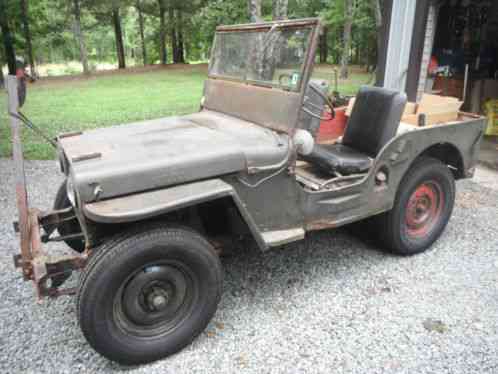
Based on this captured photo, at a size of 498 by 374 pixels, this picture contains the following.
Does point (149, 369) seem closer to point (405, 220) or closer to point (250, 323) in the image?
point (250, 323)

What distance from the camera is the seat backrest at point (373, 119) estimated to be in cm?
343

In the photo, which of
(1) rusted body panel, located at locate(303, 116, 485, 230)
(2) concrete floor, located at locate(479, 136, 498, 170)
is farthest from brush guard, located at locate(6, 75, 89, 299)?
(2) concrete floor, located at locate(479, 136, 498, 170)

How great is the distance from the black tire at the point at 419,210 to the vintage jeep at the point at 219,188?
0.04 ft

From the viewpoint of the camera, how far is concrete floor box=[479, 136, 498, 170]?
6.34 metres

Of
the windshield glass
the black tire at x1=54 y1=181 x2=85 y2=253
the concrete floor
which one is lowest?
the concrete floor

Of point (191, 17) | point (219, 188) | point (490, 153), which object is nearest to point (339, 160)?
point (219, 188)

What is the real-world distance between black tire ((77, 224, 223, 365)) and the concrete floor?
5.33 meters

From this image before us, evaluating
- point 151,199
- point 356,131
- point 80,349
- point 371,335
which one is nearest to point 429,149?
point 356,131

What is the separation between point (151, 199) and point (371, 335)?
1.62 m

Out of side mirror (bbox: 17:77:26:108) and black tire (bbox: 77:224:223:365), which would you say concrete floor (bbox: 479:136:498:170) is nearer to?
black tire (bbox: 77:224:223:365)

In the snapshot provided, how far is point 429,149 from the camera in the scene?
3643 mm

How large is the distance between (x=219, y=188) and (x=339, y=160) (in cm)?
128

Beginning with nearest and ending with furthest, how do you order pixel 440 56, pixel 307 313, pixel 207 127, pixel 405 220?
pixel 307 313 → pixel 207 127 → pixel 405 220 → pixel 440 56

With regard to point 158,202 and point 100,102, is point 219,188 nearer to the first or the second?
point 158,202
